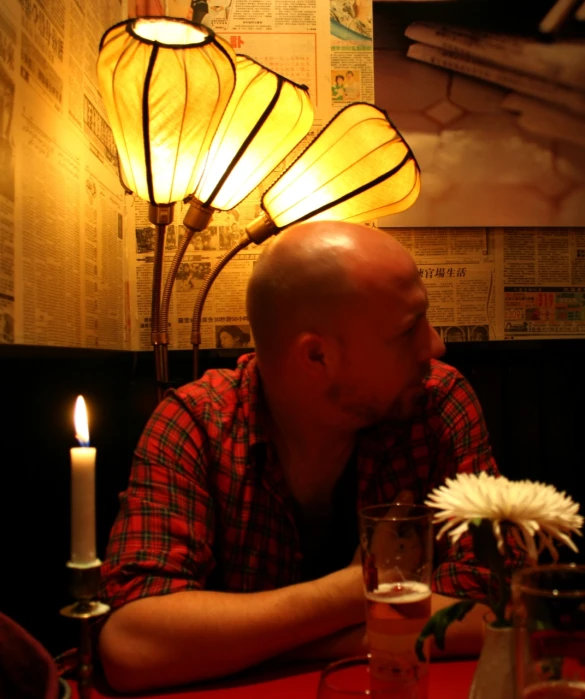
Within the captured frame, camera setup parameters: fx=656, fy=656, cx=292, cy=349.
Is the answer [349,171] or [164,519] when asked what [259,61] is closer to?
[349,171]

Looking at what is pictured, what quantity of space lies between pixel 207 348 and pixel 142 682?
1.12 metres

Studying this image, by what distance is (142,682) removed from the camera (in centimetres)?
84

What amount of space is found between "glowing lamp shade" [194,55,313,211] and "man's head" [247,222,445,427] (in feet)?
0.81

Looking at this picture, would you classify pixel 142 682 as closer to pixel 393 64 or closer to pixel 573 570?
pixel 573 570

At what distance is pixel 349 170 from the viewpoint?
141cm

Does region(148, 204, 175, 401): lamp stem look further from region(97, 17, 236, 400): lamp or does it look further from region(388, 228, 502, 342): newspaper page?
region(388, 228, 502, 342): newspaper page

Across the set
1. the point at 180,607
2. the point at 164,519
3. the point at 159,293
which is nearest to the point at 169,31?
the point at 159,293

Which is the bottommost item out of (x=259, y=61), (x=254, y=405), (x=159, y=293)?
(x=254, y=405)

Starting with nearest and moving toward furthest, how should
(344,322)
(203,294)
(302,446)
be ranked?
(344,322)
(302,446)
(203,294)

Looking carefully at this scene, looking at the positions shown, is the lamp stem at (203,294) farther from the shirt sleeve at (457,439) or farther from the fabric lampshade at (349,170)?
the shirt sleeve at (457,439)

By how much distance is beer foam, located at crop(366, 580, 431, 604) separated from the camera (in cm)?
57

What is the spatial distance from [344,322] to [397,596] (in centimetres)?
64

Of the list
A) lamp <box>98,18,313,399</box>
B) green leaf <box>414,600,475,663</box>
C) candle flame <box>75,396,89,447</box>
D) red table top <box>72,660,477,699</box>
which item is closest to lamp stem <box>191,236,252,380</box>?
lamp <box>98,18,313,399</box>

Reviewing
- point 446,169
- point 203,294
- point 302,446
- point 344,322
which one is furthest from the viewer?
point 446,169
